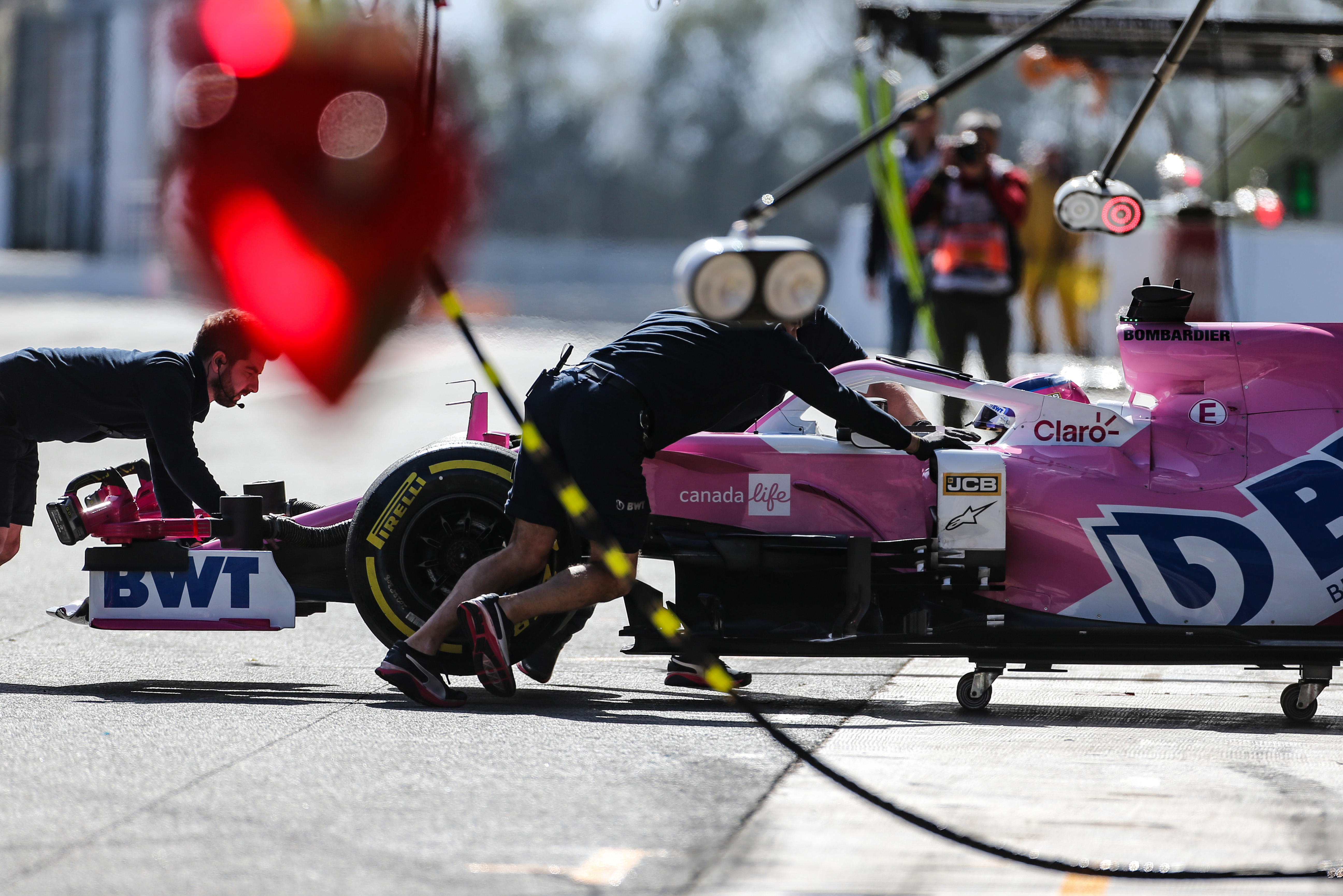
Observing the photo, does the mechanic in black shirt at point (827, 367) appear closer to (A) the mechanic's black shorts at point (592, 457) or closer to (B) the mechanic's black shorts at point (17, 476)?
(A) the mechanic's black shorts at point (592, 457)

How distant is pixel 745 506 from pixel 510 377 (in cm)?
1043

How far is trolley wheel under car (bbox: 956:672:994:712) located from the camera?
5.76 meters

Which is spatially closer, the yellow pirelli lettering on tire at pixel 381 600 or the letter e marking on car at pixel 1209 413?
the letter e marking on car at pixel 1209 413

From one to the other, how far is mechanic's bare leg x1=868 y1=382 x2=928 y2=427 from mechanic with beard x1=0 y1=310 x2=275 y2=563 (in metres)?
2.29

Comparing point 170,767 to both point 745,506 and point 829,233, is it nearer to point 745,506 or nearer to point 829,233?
point 745,506

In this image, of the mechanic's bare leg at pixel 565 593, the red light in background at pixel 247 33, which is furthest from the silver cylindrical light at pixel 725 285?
the red light in background at pixel 247 33

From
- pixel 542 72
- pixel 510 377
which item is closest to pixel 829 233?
pixel 542 72

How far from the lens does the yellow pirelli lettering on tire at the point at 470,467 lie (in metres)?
6.00

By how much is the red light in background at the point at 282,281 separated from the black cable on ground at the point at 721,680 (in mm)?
218

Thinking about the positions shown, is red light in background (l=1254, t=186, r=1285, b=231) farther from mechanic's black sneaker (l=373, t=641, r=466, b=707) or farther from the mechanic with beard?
mechanic's black sneaker (l=373, t=641, r=466, b=707)

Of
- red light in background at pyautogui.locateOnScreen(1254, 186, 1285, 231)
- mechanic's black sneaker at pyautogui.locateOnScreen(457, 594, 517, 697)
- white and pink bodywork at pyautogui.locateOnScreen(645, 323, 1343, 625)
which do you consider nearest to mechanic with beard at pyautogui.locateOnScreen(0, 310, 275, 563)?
mechanic's black sneaker at pyautogui.locateOnScreen(457, 594, 517, 697)

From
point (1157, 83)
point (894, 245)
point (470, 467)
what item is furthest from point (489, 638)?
point (894, 245)

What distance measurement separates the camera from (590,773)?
4.73m

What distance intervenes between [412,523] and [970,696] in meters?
2.01
